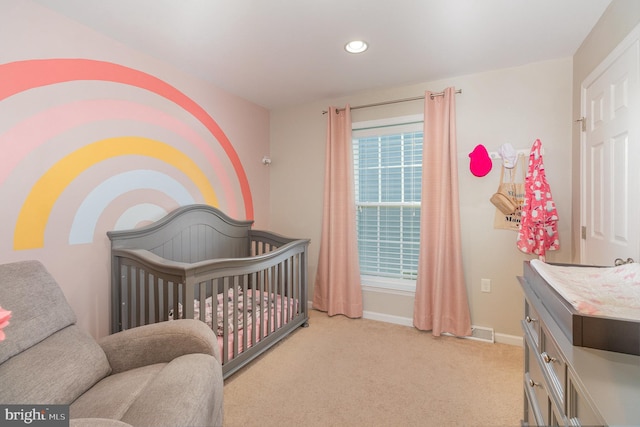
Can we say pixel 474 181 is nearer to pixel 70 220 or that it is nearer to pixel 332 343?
pixel 332 343

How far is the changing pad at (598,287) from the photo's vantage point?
0.82m

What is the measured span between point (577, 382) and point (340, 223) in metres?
2.42

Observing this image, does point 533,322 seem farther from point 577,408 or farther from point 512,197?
point 512,197

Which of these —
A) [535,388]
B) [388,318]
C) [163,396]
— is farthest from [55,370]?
[388,318]

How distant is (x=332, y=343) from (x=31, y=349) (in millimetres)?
1896

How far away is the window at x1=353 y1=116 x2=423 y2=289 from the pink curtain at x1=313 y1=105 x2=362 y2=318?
166 mm

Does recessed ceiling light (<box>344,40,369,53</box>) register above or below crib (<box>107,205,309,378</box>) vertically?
above

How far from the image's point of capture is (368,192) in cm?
313

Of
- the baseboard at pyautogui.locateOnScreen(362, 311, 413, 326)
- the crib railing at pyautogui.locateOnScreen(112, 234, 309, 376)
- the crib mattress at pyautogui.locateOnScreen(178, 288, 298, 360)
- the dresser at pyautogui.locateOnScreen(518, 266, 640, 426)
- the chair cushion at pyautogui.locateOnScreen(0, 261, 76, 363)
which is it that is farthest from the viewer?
the baseboard at pyautogui.locateOnScreen(362, 311, 413, 326)

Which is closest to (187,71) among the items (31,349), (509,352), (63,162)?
(63,162)

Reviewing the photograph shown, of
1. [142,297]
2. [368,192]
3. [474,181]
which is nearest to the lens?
[142,297]

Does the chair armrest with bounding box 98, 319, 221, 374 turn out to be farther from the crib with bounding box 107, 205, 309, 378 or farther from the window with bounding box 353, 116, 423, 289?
the window with bounding box 353, 116, 423, 289

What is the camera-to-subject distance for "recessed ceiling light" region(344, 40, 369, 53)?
2.06 meters

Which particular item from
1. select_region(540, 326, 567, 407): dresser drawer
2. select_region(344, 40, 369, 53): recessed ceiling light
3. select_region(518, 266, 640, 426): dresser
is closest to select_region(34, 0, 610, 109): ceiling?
select_region(344, 40, 369, 53): recessed ceiling light
